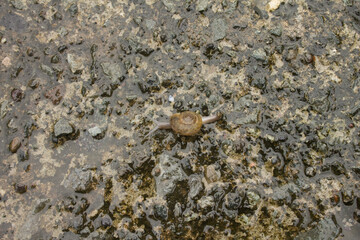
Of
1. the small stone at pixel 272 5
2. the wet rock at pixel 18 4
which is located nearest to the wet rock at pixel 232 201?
the small stone at pixel 272 5

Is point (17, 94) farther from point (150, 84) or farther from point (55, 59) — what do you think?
point (150, 84)

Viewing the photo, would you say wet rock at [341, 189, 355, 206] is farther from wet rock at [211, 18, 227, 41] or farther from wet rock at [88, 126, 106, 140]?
wet rock at [88, 126, 106, 140]

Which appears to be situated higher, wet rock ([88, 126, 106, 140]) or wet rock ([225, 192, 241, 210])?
wet rock ([88, 126, 106, 140])

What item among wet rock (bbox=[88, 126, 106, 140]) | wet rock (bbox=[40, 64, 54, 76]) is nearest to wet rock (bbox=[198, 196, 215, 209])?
wet rock (bbox=[88, 126, 106, 140])

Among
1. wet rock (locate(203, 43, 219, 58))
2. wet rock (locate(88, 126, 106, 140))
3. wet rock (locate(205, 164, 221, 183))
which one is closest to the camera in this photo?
wet rock (locate(205, 164, 221, 183))

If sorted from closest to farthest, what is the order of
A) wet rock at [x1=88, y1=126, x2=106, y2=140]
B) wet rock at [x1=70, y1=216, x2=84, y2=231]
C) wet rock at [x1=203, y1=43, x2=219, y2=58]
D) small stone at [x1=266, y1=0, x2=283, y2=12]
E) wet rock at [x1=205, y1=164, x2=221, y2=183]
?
wet rock at [x1=70, y1=216, x2=84, y2=231], wet rock at [x1=205, y1=164, x2=221, y2=183], wet rock at [x1=88, y1=126, x2=106, y2=140], wet rock at [x1=203, y1=43, x2=219, y2=58], small stone at [x1=266, y1=0, x2=283, y2=12]

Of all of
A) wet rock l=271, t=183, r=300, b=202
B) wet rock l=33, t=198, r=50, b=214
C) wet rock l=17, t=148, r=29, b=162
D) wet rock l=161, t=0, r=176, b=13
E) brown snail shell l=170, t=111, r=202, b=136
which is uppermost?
wet rock l=161, t=0, r=176, b=13
